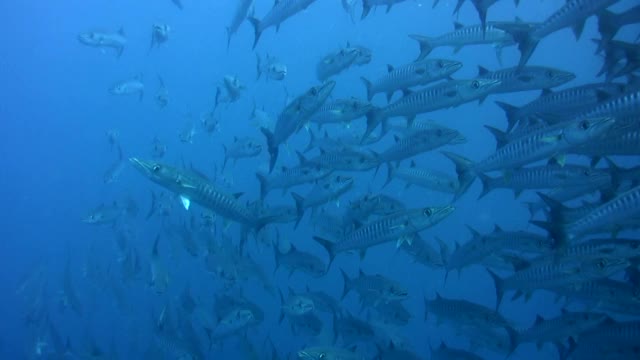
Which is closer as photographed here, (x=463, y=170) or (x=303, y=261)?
(x=463, y=170)

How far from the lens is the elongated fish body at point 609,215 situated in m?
4.83

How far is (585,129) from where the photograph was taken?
5297mm

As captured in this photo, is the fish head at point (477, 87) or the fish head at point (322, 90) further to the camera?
the fish head at point (477, 87)

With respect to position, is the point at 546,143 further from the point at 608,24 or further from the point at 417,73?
the point at 417,73

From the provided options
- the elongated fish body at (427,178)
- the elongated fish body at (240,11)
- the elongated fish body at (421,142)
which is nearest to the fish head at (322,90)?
the elongated fish body at (421,142)

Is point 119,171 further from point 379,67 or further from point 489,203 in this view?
point 379,67

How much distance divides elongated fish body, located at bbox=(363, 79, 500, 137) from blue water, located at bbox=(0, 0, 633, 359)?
15887 millimetres

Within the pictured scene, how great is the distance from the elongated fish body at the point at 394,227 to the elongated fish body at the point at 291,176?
1399mm

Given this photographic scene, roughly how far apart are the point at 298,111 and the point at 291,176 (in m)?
1.87

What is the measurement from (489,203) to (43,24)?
162 feet

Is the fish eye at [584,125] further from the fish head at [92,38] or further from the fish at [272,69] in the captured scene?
the fish head at [92,38]

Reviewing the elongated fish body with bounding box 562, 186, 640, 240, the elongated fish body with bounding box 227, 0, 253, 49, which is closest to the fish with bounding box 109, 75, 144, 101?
the elongated fish body with bounding box 227, 0, 253, 49

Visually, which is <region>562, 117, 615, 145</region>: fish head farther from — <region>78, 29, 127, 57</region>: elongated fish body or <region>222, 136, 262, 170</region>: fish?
<region>78, 29, 127, 57</region>: elongated fish body

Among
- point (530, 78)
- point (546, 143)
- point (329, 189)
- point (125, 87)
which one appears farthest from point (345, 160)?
point (125, 87)
